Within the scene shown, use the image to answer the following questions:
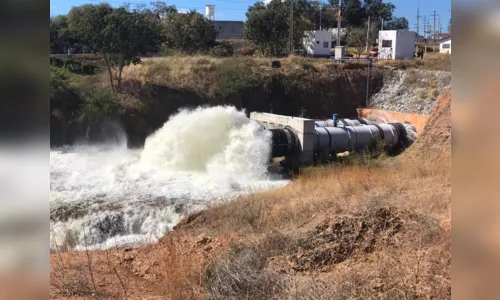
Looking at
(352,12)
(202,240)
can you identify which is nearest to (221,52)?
(202,240)

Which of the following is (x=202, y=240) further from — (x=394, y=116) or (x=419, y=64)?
(x=419, y=64)

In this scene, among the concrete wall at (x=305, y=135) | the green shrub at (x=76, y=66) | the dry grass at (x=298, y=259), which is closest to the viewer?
the dry grass at (x=298, y=259)

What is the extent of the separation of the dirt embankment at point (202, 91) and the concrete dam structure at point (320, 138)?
614 centimetres

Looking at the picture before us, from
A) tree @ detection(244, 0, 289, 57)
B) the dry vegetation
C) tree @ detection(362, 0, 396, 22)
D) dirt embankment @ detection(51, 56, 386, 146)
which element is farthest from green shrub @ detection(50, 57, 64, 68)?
tree @ detection(362, 0, 396, 22)

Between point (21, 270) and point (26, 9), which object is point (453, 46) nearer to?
point (26, 9)

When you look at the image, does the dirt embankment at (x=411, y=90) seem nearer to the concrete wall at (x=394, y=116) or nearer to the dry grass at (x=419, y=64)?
the dry grass at (x=419, y=64)

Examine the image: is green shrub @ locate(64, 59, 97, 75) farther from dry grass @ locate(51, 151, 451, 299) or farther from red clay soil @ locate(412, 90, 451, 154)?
dry grass @ locate(51, 151, 451, 299)

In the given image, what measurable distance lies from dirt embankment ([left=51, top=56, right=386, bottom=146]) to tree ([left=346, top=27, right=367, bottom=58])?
19.0 m

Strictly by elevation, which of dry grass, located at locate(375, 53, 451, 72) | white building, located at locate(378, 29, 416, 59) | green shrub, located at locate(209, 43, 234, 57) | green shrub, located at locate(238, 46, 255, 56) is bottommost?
dry grass, located at locate(375, 53, 451, 72)

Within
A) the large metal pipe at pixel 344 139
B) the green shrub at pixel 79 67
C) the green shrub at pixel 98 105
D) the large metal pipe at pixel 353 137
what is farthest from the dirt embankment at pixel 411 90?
the green shrub at pixel 79 67

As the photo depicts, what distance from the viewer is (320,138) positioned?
63.8 feet

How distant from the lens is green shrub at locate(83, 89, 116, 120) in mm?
Answer: 23219

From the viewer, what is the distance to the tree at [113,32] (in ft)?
78.1

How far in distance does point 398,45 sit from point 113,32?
95.3 feet
